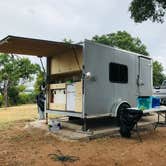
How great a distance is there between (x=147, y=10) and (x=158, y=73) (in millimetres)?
25799

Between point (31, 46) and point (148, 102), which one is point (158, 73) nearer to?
point (148, 102)

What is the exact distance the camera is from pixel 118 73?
29.3 feet

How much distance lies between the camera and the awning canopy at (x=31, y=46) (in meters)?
6.88

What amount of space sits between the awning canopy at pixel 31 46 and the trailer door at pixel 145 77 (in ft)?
9.97

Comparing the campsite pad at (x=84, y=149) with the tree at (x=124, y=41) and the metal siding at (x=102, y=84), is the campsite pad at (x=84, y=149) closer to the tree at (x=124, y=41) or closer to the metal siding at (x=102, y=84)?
the metal siding at (x=102, y=84)

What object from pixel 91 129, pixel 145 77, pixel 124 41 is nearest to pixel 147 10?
pixel 145 77

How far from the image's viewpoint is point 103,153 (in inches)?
233

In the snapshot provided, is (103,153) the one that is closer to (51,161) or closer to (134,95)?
(51,161)

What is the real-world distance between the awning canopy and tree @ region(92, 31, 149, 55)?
20829mm

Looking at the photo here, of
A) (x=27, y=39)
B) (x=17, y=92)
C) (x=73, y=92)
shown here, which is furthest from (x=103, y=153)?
(x=17, y=92)

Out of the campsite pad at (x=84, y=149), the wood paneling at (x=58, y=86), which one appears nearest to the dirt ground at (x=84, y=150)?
the campsite pad at (x=84, y=149)

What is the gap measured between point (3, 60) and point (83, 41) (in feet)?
69.7

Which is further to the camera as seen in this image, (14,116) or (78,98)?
(14,116)

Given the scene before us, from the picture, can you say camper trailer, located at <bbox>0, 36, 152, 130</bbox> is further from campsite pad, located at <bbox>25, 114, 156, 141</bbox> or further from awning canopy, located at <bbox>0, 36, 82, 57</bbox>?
campsite pad, located at <bbox>25, 114, 156, 141</bbox>
